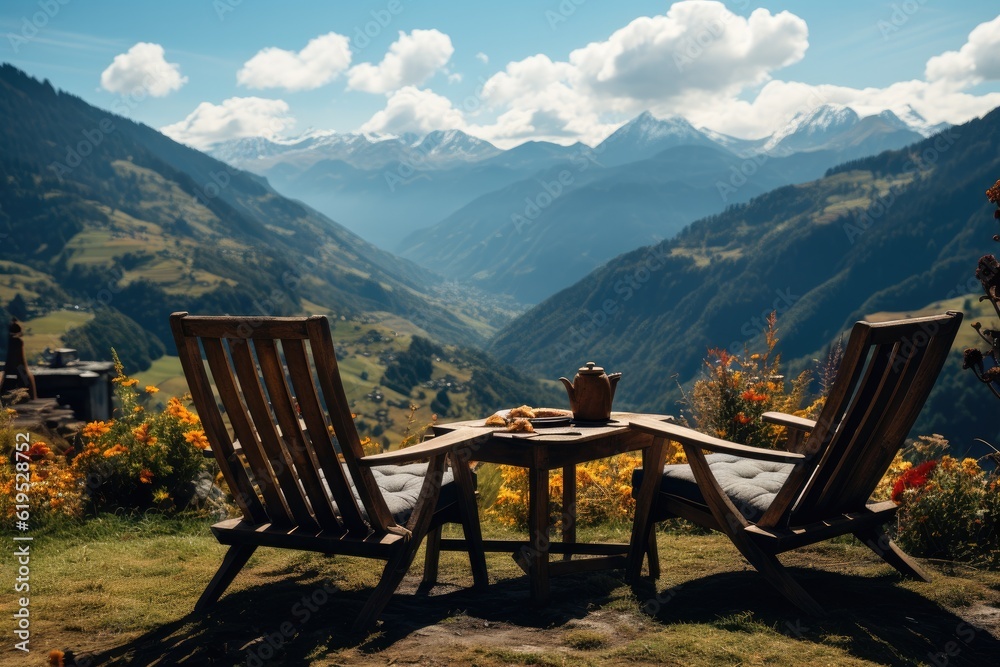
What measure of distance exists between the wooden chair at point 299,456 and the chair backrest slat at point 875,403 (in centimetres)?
209

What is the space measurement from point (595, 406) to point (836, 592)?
1.96 meters

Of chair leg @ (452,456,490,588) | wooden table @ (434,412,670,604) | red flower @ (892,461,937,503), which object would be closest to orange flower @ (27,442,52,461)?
wooden table @ (434,412,670,604)

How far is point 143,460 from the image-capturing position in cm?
730

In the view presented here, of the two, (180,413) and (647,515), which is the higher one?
(180,413)

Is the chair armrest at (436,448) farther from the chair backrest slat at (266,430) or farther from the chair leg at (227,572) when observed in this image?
→ the chair leg at (227,572)

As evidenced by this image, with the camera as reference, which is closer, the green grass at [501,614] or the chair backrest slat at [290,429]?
the green grass at [501,614]

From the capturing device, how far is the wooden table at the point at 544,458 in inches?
193

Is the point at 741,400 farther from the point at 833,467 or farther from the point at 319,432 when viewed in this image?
the point at 319,432

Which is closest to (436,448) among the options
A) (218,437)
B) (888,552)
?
(218,437)

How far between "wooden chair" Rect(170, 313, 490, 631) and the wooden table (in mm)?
257

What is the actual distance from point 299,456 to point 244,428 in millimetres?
385

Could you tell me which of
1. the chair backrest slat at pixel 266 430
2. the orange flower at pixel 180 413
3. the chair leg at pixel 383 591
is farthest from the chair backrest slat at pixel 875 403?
the orange flower at pixel 180 413

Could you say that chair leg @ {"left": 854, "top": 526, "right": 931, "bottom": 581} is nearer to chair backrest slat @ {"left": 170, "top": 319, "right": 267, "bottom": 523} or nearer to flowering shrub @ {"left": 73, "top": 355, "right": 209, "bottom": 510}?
chair backrest slat @ {"left": 170, "top": 319, "right": 267, "bottom": 523}

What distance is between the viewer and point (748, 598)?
187 inches
